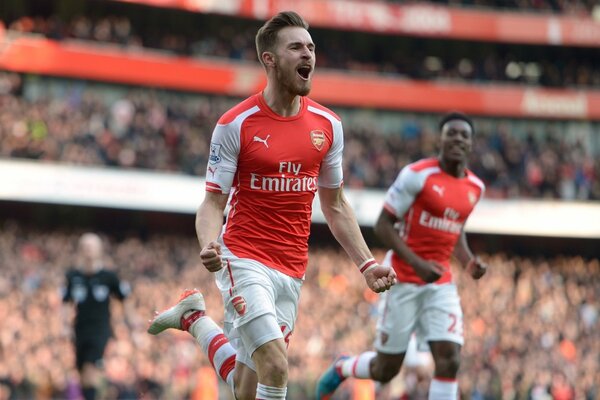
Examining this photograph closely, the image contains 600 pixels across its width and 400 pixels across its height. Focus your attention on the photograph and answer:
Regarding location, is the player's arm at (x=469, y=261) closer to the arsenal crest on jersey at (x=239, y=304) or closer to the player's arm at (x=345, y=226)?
the player's arm at (x=345, y=226)

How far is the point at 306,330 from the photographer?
21562 millimetres

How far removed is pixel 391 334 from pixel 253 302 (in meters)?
3.12

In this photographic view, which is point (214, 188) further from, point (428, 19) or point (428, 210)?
point (428, 19)

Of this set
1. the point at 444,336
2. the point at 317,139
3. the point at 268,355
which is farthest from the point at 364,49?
the point at 268,355

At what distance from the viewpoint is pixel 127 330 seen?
64.2 feet

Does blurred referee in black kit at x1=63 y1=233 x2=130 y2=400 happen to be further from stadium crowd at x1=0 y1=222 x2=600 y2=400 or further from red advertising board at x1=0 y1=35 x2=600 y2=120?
red advertising board at x1=0 y1=35 x2=600 y2=120

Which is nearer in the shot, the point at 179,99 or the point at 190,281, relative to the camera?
the point at 190,281

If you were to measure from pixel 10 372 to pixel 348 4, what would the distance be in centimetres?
2319

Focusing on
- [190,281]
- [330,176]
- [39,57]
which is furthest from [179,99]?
[330,176]

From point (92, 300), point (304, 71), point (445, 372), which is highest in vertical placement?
point (304, 71)

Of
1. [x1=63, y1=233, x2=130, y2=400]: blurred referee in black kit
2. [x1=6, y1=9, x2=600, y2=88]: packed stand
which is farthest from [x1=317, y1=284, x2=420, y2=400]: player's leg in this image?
[x1=6, y1=9, x2=600, y2=88]: packed stand

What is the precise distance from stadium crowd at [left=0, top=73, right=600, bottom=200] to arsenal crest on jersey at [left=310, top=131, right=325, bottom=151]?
69.4 feet

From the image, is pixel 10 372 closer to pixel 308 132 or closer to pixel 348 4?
pixel 308 132

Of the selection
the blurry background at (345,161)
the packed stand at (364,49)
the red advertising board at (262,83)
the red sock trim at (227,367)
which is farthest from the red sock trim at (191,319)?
the packed stand at (364,49)
